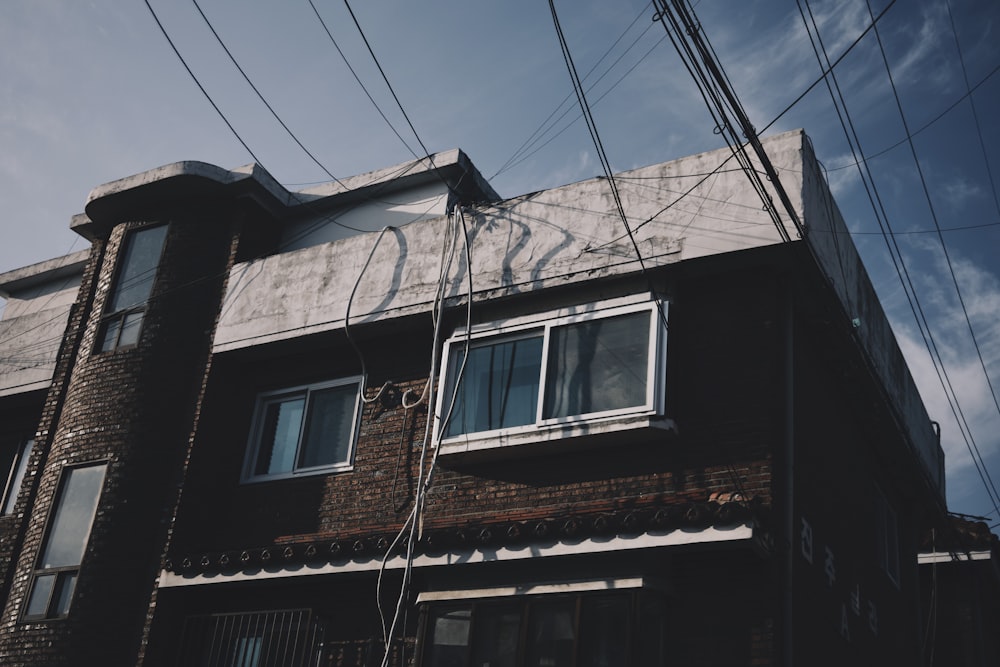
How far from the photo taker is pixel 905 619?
14398 mm

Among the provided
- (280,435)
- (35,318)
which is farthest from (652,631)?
(35,318)

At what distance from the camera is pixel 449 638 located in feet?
32.8

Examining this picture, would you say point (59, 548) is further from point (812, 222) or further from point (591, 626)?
point (812, 222)

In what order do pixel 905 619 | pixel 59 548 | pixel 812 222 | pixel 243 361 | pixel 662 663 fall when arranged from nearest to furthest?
pixel 662 663 < pixel 812 222 < pixel 59 548 < pixel 243 361 < pixel 905 619

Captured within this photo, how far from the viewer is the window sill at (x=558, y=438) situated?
10016 mm

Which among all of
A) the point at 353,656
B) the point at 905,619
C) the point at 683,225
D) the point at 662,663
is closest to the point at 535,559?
the point at 662,663

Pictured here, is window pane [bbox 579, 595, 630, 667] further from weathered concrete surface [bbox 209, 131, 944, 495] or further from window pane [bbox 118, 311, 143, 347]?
window pane [bbox 118, 311, 143, 347]

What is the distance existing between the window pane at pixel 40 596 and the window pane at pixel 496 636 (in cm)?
539

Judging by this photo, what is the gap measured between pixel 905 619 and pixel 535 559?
7162mm

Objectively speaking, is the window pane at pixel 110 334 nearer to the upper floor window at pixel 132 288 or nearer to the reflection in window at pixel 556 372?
the upper floor window at pixel 132 288

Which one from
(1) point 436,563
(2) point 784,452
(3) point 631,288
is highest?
(3) point 631,288

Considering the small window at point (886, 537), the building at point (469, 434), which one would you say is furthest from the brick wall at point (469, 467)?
the small window at point (886, 537)

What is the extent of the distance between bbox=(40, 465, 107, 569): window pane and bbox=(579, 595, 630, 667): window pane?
6.19 meters

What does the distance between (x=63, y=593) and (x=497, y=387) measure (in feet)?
18.0
